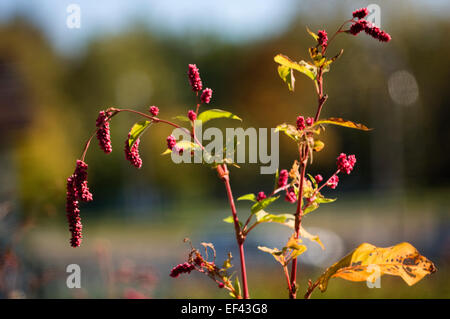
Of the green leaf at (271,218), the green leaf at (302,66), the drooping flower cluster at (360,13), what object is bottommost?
the green leaf at (271,218)

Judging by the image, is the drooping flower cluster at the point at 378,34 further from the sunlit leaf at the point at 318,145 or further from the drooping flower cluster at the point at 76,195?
Answer: the drooping flower cluster at the point at 76,195

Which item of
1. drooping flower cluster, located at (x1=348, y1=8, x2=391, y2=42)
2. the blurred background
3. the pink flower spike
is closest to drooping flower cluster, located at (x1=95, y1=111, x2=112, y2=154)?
the pink flower spike

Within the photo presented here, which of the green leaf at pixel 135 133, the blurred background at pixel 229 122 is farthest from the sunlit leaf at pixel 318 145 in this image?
the blurred background at pixel 229 122

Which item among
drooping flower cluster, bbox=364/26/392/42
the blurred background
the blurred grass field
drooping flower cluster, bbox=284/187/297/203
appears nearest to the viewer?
drooping flower cluster, bbox=364/26/392/42

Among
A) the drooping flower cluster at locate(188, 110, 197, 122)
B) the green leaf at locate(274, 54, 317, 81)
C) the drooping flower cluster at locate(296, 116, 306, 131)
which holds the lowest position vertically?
the drooping flower cluster at locate(296, 116, 306, 131)

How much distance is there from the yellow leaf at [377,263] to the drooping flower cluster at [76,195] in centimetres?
59

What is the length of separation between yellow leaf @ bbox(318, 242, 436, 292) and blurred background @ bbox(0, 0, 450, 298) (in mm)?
9899

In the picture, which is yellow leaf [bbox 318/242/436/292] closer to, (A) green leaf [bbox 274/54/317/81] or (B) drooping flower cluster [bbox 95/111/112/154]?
(A) green leaf [bbox 274/54/317/81]

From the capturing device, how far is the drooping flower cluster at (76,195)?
1.11 metres

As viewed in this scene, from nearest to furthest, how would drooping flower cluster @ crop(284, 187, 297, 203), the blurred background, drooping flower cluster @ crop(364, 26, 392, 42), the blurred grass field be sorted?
drooping flower cluster @ crop(364, 26, 392, 42)
drooping flower cluster @ crop(284, 187, 297, 203)
the blurred grass field
the blurred background

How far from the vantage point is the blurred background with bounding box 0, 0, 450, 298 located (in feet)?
53.2

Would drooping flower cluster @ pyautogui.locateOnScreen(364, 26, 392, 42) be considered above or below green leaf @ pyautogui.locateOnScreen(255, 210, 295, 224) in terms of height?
above

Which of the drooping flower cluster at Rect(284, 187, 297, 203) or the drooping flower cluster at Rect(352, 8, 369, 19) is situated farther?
the drooping flower cluster at Rect(284, 187, 297, 203)
